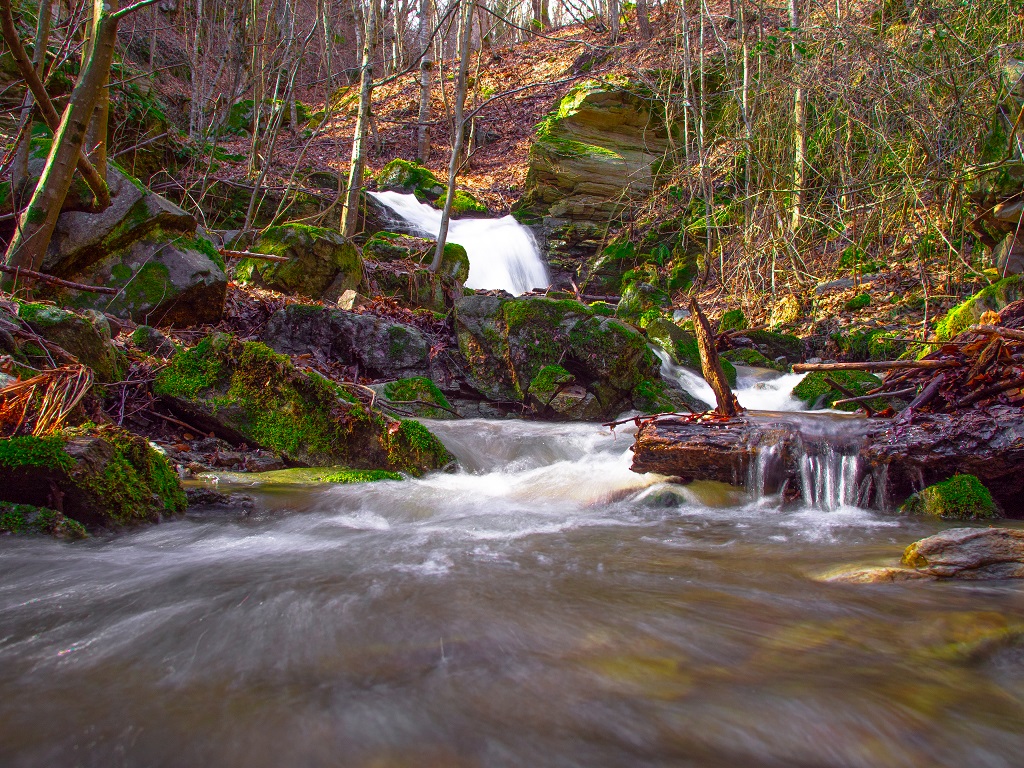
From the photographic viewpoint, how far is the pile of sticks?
4.16 meters

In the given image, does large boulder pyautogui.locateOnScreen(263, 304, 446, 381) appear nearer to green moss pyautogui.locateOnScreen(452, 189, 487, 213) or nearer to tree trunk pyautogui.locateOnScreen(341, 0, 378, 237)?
tree trunk pyautogui.locateOnScreen(341, 0, 378, 237)

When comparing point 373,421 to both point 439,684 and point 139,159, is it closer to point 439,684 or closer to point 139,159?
point 439,684

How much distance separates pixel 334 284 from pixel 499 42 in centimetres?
2460

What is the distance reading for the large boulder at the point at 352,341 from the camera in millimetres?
7816

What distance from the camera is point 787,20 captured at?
15031mm

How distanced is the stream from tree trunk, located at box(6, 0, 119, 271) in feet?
11.9

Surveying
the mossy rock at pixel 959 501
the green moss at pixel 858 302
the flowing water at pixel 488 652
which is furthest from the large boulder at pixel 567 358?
the green moss at pixel 858 302

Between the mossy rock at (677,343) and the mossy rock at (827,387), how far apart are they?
4.05ft

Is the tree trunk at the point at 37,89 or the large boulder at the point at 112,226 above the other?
the tree trunk at the point at 37,89

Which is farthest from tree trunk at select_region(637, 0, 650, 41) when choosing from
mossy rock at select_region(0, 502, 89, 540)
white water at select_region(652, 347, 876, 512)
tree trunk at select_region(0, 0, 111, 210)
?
mossy rock at select_region(0, 502, 89, 540)

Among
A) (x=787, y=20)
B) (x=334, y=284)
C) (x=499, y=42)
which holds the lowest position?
(x=334, y=284)

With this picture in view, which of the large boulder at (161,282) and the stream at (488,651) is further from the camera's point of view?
the large boulder at (161,282)

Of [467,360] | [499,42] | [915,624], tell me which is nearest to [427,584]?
[915,624]

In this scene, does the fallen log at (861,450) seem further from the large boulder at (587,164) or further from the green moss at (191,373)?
the large boulder at (587,164)
